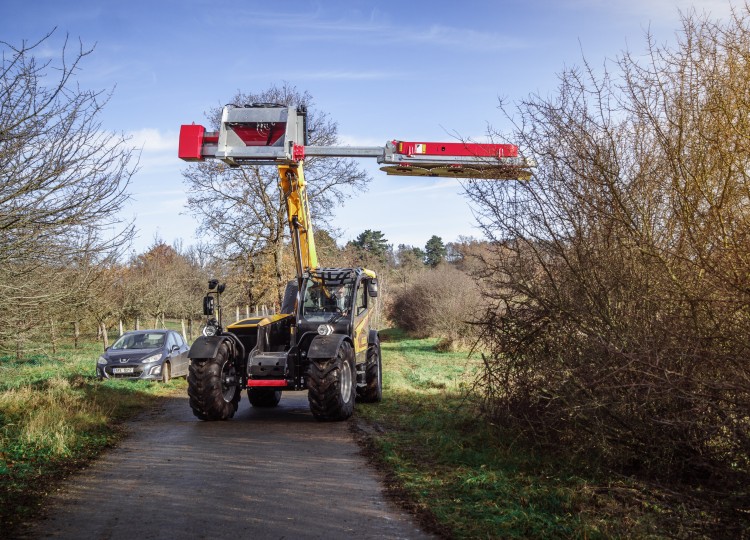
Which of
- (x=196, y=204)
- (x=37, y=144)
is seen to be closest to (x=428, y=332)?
(x=196, y=204)

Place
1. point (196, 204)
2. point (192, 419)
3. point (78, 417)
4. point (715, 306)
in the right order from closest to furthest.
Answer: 1. point (715, 306)
2. point (78, 417)
3. point (192, 419)
4. point (196, 204)

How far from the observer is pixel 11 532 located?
559 cm

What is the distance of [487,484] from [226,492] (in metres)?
2.62

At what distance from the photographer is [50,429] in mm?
9070

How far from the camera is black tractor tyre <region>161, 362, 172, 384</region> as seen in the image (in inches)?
693

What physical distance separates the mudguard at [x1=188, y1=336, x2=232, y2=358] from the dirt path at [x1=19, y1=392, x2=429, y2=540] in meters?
1.36

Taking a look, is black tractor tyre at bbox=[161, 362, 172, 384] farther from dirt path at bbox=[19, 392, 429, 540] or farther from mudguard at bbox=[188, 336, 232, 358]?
dirt path at bbox=[19, 392, 429, 540]

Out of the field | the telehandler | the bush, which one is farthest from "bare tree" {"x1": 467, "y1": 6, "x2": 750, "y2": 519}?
the bush

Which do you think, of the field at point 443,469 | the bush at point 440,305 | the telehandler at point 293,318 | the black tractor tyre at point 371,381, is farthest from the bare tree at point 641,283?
the bush at point 440,305

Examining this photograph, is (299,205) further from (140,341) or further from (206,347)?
(140,341)

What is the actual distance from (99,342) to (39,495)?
119 feet

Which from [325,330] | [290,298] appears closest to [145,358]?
[290,298]

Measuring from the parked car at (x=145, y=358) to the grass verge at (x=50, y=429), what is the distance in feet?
4.70

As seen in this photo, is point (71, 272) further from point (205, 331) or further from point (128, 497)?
point (128, 497)
